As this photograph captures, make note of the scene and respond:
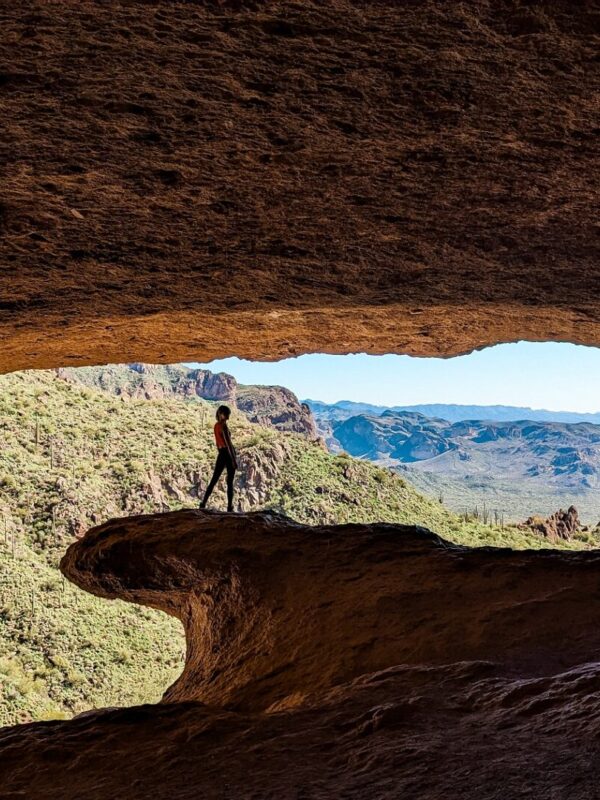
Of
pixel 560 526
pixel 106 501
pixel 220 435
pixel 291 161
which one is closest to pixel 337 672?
pixel 291 161

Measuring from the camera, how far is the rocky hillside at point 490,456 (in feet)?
222

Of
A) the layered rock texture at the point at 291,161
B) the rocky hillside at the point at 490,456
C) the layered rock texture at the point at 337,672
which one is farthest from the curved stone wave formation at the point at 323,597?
the rocky hillside at the point at 490,456

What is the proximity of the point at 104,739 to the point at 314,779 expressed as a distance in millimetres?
1370

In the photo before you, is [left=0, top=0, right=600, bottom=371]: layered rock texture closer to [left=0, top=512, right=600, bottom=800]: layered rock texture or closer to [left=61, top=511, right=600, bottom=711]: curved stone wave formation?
[left=61, top=511, right=600, bottom=711]: curved stone wave formation

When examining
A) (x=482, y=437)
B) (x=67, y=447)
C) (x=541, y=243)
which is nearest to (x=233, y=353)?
(x=541, y=243)

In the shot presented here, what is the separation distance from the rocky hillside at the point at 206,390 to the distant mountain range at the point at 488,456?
24.2 feet

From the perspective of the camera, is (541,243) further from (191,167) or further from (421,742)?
(421,742)

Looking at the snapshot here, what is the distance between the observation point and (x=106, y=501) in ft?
93.4

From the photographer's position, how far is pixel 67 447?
1153 inches

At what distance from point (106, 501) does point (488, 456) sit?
8127 centimetres

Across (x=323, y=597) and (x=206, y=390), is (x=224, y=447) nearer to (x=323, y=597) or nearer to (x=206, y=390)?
(x=323, y=597)

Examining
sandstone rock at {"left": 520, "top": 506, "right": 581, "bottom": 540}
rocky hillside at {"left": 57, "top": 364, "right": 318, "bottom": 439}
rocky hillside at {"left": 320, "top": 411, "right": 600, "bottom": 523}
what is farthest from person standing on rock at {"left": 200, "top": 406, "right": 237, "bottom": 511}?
rocky hillside at {"left": 320, "top": 411, "right": 600, "bottom": 523}

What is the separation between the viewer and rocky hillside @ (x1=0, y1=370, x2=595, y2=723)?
21.5 metres

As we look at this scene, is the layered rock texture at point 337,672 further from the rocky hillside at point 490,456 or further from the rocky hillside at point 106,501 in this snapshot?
the rocky hillside at point 490,456
